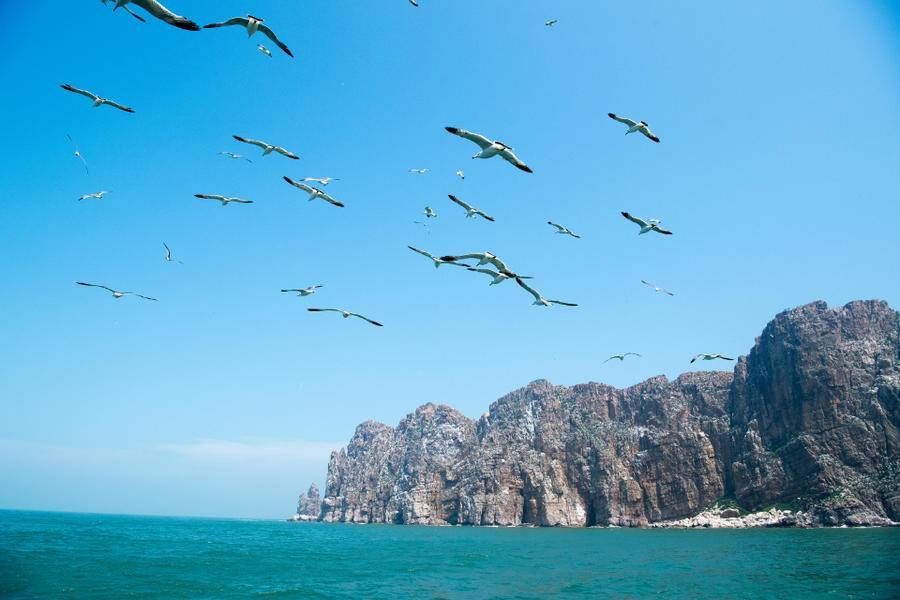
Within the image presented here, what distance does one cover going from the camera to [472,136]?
15.2 metres

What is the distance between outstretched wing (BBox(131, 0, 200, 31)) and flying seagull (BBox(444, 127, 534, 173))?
22.6 feet

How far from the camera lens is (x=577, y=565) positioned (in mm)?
47344

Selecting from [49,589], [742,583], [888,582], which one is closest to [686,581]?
[742,583]

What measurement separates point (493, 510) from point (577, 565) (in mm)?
112338

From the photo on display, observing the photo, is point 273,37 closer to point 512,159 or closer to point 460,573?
point 512,159

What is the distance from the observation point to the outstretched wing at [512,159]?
15.1 m

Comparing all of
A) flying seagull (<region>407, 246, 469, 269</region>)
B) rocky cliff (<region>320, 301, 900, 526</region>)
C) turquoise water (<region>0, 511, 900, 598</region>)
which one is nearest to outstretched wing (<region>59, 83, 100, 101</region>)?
flying seagull (<region>407, 246, 469, 269</region>)

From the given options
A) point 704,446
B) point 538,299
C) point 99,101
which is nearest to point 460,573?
point 538,299

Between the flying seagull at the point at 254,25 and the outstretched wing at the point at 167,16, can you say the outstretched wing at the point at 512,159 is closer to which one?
the flying seagull at the point at 254,25

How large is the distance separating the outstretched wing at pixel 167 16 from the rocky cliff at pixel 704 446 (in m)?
123

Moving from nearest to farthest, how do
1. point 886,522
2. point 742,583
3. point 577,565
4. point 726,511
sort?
point 742,583 < point 577,565 < point 886,522 < point 726,511

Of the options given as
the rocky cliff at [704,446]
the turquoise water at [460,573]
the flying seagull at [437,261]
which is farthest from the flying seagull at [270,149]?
the rocky cliff at [704,446]

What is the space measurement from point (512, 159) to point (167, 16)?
9.16m

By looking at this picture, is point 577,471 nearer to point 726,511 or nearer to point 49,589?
point 726,511
